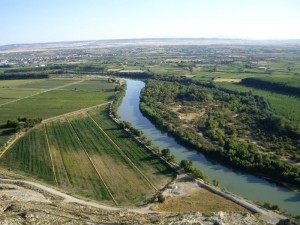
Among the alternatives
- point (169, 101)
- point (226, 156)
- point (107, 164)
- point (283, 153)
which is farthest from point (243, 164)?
point (169, 101)

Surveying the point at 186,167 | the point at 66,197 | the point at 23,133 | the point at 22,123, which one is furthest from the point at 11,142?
the point at 186,167

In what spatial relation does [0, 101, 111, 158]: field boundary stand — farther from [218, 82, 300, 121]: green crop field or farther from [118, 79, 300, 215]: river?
[218, 82, 300, 121]: green crop field

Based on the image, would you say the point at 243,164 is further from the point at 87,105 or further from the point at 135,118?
the point at 87,105

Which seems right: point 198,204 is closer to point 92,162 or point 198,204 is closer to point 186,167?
point 186,167

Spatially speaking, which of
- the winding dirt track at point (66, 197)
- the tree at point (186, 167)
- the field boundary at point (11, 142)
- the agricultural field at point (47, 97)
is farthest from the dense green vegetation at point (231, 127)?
the field boundary at point (11, 142)

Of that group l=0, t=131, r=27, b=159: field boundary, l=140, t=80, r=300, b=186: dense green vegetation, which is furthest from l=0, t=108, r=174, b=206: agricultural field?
l=140, t=80, r=300, b=186: dense green vegetation

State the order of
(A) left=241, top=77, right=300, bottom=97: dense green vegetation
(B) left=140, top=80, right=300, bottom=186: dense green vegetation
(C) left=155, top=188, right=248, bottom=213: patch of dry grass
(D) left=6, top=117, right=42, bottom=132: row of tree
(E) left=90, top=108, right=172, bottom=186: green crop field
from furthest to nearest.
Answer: (A) left=241, top=77, right=300, bottom=97: dense green vegetation, (D) left=6, top=117, right=42, bottom=132: row of tree, (B) left=140, top=80, right=300, bottom=186: dense green vegetation, (E) left=90, top=108, right=172, bottom=186: green crop field, (C) left=155, top=188, right=248, bottom=213: patch of dry grass
